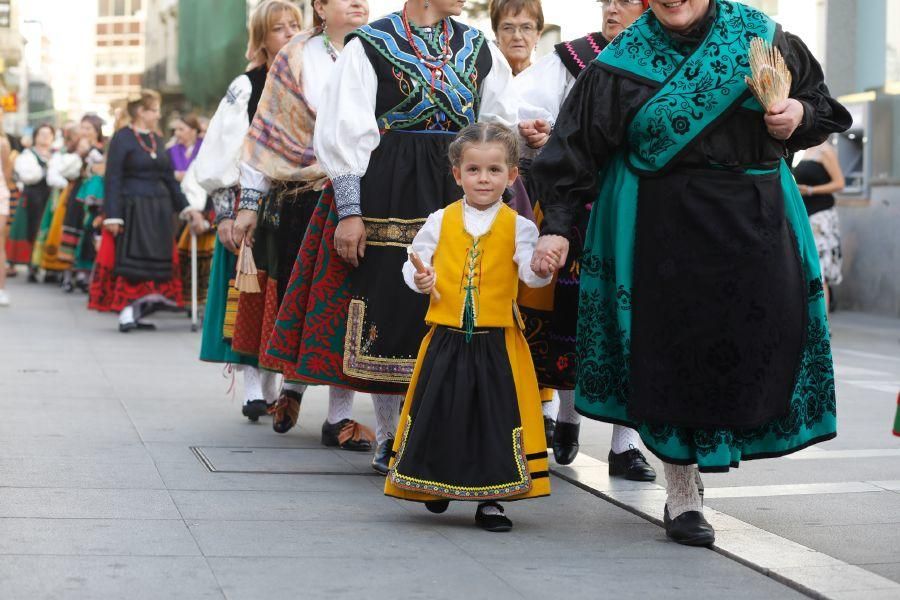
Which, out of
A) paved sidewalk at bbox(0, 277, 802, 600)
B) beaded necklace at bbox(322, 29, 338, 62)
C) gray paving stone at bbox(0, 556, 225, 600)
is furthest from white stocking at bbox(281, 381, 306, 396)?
gray paving stone at bbox(0, 556, 225, 600)

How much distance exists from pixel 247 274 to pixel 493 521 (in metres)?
2.54

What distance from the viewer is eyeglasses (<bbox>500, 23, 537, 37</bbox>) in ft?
24.3

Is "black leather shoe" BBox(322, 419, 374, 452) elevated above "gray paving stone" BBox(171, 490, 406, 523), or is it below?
above

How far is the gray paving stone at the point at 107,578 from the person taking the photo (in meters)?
4.27

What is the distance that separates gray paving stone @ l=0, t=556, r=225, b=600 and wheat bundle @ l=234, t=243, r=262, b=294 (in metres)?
2.77

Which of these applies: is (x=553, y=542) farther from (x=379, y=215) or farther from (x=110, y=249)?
(x=110, y=249)

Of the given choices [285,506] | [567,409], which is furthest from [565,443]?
[285,506]

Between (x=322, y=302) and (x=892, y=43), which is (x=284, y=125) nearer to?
(x=322, y=302)

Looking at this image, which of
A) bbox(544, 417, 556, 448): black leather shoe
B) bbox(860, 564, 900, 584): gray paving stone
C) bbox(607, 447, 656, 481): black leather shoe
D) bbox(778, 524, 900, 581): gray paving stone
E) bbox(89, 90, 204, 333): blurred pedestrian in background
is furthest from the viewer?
bbox(89, 90, 204, 333): blurred pedestrian in background

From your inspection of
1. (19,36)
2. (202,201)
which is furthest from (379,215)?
(19,36)

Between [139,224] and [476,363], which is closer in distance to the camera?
[476,363]

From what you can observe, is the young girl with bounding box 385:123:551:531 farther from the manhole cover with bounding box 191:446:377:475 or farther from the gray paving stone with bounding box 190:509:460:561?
the manhole cover with bounding box 191:446:377:475

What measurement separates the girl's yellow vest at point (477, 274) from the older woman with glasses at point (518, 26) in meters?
2.18

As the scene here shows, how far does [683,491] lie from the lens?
5199mm
